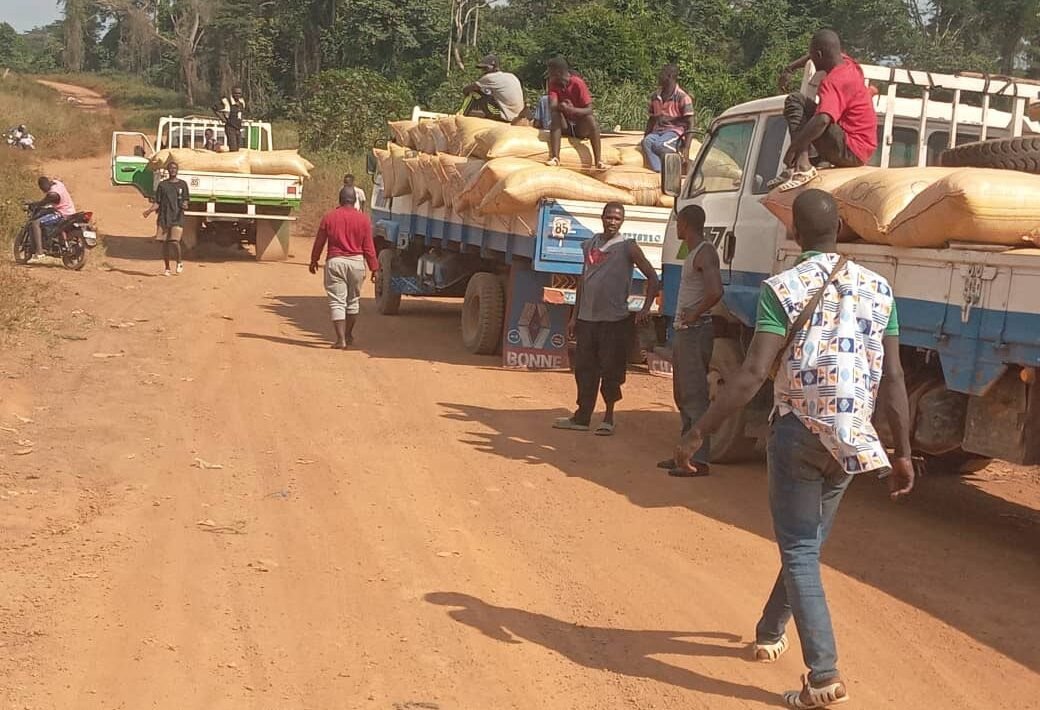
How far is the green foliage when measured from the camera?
100ft

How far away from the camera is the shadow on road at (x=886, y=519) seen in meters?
5.55

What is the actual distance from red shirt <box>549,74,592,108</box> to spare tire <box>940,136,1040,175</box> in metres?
5.18

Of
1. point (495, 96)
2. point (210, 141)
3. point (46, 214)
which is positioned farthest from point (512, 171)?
point (210, 141)

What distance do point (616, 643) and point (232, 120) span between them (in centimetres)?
1790

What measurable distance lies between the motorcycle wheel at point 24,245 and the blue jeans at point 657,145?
10.0 metres

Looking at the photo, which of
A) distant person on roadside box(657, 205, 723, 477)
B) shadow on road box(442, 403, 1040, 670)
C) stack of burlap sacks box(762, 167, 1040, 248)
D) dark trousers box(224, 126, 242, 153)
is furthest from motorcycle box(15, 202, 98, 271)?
stack of burlap sacks box(762, 167, 1040, 248)

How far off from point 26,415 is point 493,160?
4.65 meters

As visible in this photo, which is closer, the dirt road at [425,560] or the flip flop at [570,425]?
the dirt road at [425,560]

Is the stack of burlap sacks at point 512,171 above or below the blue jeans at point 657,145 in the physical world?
below

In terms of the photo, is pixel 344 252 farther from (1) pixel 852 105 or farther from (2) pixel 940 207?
(2) pixel 940 207

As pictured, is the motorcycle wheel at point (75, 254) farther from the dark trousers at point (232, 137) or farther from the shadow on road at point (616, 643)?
the shadow on road at point (616, 643)

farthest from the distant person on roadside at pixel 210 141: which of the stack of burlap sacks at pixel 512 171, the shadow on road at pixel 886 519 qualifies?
the shadow on road at pixel 886 519

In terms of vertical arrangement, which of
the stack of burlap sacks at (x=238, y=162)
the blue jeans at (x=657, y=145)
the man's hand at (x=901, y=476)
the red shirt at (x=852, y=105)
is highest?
the red shirt at (x=852, y=105)

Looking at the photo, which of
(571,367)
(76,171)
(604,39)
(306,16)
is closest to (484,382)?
(571,367)
